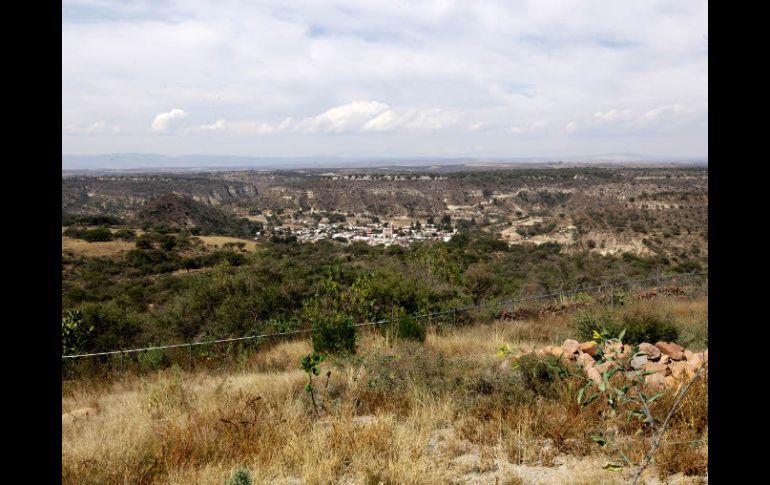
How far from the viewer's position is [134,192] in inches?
3984

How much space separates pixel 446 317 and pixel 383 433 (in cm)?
948

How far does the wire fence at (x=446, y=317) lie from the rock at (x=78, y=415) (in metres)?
2.02

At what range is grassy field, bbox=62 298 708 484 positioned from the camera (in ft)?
14.6

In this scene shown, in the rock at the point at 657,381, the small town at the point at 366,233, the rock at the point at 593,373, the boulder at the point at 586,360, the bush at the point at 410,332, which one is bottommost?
the bush at the point at 410,332

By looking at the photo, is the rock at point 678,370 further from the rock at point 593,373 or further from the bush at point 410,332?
the bush at point 410,332

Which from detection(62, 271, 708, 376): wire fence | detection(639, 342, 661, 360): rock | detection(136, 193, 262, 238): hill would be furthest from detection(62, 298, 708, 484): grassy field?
detection(136, 193, 262, 238): hill

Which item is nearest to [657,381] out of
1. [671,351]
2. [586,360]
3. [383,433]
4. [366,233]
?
[586,360]

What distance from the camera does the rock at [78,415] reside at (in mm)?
6949

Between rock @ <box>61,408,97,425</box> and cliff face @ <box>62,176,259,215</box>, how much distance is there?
3147 inches

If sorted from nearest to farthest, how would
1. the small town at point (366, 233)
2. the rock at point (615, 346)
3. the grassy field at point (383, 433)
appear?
the rock at point (615, 346) < the grassy field at point (383, 433) < the small town at point (366, 233)

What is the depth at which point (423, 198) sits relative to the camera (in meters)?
93.6

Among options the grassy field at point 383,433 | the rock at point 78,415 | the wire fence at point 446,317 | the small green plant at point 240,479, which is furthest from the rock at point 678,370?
the rock at point 78,415

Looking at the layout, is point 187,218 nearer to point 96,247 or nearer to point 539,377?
point 96,247
